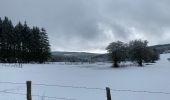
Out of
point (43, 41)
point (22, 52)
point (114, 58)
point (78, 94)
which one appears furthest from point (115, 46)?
point (78, 94)

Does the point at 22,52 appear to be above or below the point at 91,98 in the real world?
above

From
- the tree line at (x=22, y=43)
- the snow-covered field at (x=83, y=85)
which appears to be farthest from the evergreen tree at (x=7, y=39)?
the snow-covered field at (x=83, y=85)

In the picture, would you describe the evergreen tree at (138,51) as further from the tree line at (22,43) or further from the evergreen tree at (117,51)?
the tree line at (22,43)

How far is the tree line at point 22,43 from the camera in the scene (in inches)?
3351

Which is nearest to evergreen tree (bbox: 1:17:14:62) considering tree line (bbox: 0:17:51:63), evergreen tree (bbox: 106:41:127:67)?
tree line (bbox: 0:17:51:63)

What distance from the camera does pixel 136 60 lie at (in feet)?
350

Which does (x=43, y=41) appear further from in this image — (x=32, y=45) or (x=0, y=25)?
(x=0, y=25)

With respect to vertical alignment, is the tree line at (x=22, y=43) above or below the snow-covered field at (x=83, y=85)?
above

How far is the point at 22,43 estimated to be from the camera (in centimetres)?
9312

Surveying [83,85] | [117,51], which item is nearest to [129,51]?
[117,51]

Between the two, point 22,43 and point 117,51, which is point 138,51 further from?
point 22,43

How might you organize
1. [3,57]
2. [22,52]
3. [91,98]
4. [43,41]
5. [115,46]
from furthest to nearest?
[115,46] < [43,41] < [22,52] < [3,57] < [91,98]

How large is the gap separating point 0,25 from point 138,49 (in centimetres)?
5143

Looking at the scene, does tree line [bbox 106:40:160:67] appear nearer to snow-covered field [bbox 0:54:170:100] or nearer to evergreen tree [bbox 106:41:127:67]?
evergreen tree [bbox 106:41:127:67]
